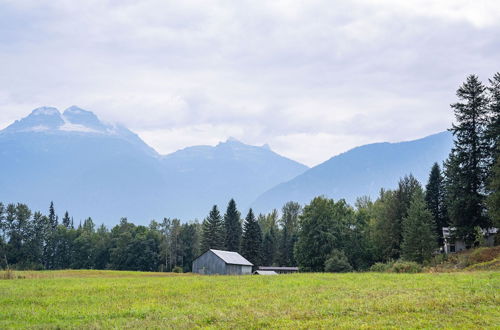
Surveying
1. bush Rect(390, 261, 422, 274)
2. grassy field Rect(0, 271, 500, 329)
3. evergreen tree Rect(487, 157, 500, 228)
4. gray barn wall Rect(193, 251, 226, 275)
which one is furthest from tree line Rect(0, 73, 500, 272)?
grassy field Rect(0, 271, 500, 329)

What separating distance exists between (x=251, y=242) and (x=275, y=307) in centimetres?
8780

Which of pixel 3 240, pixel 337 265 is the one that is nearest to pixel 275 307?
pixel 337 265

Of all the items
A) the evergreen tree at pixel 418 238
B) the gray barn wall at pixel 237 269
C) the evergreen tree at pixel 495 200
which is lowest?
the gray barn wall at pixel 237 269

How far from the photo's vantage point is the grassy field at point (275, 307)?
15.9 meters

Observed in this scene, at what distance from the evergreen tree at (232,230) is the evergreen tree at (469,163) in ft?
211

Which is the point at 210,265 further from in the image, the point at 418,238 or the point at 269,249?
the point at 269,249

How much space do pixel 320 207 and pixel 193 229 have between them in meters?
53.8

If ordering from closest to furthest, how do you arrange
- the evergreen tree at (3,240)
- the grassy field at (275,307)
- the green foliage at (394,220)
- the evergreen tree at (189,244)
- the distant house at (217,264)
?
the grassy field at (275,307)
the green foliage at (394,220)
the distant house at (217,264)
the evergreen tree at (3,240)
the evergreen tree at (189,244)

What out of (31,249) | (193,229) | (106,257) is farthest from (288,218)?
(31,249)

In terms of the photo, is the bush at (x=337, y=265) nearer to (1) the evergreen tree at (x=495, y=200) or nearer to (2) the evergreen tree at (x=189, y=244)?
(1) the evergreen tree at (x=495, y=200)

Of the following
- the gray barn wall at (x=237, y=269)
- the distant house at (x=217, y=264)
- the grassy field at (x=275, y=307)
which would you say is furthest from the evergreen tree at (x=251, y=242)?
the grassy field at (x=275, y=307)

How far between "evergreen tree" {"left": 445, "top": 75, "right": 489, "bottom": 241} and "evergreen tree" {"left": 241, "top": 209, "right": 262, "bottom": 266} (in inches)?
2273

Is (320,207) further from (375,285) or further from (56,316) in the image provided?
(56,316)

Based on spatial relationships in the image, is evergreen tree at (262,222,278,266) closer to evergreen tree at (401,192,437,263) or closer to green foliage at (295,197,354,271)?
green foliage at (295,197,354,271)
